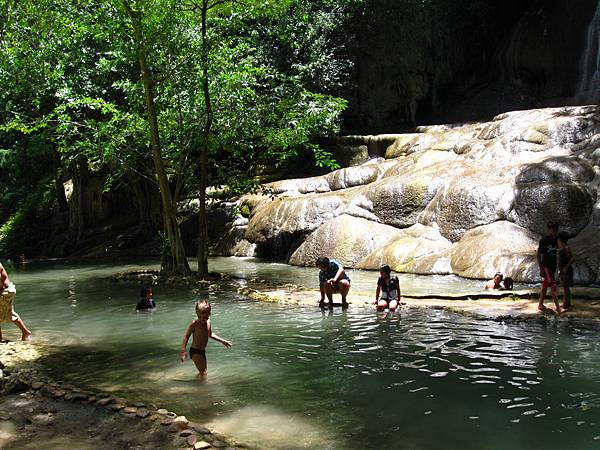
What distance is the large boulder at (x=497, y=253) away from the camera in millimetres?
13750

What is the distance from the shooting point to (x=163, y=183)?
51.6 feet

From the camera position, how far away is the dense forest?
52.3 feet

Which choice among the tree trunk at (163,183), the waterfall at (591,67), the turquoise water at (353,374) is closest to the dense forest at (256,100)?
the tree trunk at (163,183)

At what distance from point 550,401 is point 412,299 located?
19.3 ft

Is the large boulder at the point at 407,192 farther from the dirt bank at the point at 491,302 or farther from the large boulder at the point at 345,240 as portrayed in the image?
the dirt bank at the point at 491,302

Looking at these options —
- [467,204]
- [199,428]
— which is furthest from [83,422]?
[467,204]

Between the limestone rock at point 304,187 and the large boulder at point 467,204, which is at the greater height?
the limestone rock at point 304,187

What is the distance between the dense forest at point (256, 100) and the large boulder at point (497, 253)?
183 inches

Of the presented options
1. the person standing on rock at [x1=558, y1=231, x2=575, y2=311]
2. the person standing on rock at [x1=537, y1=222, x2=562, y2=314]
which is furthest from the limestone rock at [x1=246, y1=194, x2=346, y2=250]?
the person standing on rock at [x1=558, y1=231, x2=575, y2=311]

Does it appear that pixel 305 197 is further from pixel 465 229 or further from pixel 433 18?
pixel 433 18

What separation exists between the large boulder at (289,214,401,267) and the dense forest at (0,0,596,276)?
2614 mm

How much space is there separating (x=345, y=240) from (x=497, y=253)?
5.16 m

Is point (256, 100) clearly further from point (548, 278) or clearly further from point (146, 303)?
point (548, 278)

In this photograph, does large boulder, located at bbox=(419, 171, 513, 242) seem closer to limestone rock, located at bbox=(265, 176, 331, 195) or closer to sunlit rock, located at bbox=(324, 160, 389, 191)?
sunlit rock, located at bbox=(324, 160, 389, 191)
